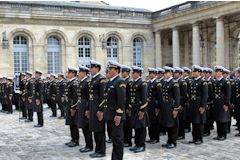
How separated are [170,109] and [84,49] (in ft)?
67.8

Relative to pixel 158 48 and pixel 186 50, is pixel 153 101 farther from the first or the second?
pixel 186 50

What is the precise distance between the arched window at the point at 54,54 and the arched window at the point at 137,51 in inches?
265

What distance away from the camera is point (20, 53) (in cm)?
2673

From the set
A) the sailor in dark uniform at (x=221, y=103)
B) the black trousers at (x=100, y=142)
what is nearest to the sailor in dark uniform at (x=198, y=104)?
the sailor in dark uniform at (x=221, y=103)

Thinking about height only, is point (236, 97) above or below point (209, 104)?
above

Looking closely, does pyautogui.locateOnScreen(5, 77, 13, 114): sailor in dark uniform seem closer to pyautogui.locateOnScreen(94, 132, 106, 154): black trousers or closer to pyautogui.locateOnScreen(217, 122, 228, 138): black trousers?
pyautogui.locateOnScreen(94, 132, 106, 154): black trousers

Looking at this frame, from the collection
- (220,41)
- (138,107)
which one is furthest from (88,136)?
(220,41)

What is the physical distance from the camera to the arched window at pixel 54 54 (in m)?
27.7

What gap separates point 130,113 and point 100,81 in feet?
4.07

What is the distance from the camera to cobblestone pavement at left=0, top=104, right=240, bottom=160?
26.0ft

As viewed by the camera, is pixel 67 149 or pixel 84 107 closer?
pixel 84 107

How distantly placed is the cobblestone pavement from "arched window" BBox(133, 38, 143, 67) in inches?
789

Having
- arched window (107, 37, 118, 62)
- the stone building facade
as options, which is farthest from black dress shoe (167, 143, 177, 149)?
arched window (107, 37, 118, 62)

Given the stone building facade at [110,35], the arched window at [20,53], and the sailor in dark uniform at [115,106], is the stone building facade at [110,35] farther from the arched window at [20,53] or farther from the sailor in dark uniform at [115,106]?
the sailor in dark uniform at [115,106]
